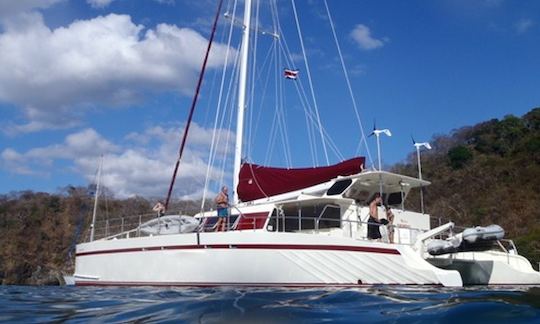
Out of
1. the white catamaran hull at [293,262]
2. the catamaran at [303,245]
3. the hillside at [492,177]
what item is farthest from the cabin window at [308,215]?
the hillside at [492,177]

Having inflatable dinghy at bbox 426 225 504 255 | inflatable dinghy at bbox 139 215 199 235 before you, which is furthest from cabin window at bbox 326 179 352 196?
inflatable dinghy at bbox 139 215 199 235

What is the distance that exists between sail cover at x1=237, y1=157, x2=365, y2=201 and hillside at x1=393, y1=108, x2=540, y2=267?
1583 cm

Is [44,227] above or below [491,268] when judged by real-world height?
above

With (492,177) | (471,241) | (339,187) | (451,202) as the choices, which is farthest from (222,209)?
(492,177)

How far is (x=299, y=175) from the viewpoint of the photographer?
13453mm

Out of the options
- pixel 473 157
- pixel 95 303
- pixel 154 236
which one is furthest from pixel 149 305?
pixel 473 157

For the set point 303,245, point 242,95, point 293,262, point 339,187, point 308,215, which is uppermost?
point 242,95

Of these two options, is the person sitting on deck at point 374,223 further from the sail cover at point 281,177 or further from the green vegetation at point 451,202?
the green vegetation at point 451,202

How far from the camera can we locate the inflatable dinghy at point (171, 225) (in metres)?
12.5

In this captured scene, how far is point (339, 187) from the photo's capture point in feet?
40.9

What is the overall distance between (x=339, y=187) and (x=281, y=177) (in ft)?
6.19

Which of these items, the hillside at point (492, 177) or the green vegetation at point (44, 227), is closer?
the hillside at point (492, 177)

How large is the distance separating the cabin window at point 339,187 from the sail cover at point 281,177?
52 centimetres

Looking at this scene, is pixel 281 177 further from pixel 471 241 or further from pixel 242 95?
pixel 471 241
